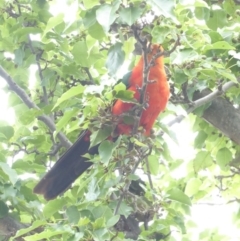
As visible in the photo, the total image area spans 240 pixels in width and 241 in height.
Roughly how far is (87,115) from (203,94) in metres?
1.32

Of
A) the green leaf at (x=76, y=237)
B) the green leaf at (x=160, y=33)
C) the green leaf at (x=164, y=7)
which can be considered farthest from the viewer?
the green leaf at (x=76, y=237)

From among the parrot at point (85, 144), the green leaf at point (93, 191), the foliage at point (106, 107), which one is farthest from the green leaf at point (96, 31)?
the green leaf at point (93, 191)

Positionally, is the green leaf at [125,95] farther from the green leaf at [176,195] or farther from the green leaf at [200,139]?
the green leaf at [200,139]

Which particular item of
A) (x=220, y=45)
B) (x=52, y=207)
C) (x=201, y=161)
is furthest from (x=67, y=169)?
(x=220, y=45)

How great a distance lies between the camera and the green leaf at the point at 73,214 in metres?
2.96

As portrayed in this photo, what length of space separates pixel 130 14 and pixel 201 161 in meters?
1.92

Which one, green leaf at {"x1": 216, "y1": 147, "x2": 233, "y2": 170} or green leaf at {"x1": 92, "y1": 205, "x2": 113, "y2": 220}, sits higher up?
green leaf at {"x1": 92, "y1": 205, "x2": 113, "y2": 220}

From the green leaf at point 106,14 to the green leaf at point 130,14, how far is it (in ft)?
0.11

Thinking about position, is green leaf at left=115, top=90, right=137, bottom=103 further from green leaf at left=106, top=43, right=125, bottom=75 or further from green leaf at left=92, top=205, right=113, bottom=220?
green leaf at left=92, top=205, right=113, bottom=220

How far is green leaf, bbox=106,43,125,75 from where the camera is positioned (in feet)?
8.77

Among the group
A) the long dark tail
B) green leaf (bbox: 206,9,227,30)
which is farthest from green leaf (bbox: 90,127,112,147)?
green leaf (bbox: 206,9,227,30)

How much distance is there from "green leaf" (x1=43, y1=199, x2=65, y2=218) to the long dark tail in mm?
317

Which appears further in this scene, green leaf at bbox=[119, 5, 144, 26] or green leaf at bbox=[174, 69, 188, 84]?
green leaf at bbox=[174, 69, 188, 84]

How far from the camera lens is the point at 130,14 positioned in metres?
2.47
